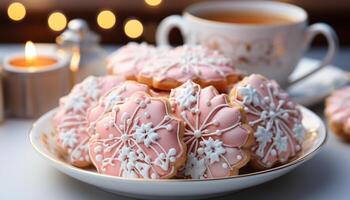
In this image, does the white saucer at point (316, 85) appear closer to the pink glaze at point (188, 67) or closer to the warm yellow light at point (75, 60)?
the pink glaze at point (188, 67)

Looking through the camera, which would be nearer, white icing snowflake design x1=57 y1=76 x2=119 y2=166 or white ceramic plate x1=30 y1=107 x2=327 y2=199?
A: white ceramic plate x1=30 y1=107 x2=327 y2=199

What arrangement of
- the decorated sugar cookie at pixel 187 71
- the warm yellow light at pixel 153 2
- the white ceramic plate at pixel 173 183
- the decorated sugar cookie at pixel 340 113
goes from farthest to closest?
the warm yellow light at pixel 153 2, the decorated sugar cookie at pixel 340 113, the decorated sugar cookie at pixel 187 71, the white ceramic plate at pixel 173 183

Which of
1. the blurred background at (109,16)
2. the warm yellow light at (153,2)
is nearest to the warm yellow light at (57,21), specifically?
the blurred background at (109,16)

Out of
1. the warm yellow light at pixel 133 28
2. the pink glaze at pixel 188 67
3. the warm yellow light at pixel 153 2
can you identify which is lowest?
the warm yellow light at pixel 133 28

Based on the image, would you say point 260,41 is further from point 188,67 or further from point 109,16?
point 109,16

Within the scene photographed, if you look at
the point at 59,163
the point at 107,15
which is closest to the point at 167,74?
the point at 59,163

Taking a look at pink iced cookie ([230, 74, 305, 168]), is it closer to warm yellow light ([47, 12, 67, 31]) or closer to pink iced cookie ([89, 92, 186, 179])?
pink iced cookie ([89, 92, 186, 179])

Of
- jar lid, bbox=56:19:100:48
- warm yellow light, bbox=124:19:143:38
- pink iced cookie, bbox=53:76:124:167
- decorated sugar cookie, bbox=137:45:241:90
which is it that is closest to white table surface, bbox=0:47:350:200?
pink iced cookie, bbox=53:76:124:167
